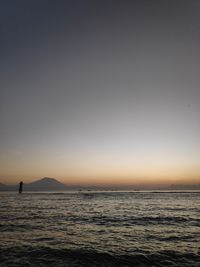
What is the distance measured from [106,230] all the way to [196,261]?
24.6 feet

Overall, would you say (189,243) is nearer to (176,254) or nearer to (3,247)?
(176,254)

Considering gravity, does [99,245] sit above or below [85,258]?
above

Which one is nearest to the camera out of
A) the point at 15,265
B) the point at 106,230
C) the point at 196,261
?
the point at 15,265

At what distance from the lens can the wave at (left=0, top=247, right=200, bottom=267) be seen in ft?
32.2

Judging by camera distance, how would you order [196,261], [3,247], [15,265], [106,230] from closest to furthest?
1. [15,265]
2. [196,261]
3. [3,247]
4. [106,230]

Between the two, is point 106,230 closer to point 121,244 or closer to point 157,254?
point 121,244

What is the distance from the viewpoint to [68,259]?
1040 centimetres

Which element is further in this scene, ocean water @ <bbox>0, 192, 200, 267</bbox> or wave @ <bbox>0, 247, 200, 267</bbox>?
ocean water @ <bbox>0, 192, 200, 267</bbox>

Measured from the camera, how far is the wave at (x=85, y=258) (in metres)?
9.83

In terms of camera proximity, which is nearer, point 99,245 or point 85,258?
Result: point 85,258

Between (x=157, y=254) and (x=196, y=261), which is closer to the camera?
(x=196, y=261)

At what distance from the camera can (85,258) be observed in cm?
1065

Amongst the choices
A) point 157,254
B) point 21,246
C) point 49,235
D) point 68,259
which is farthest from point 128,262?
point 49,235

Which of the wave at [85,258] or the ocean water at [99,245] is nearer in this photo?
the wave at [85,258]
